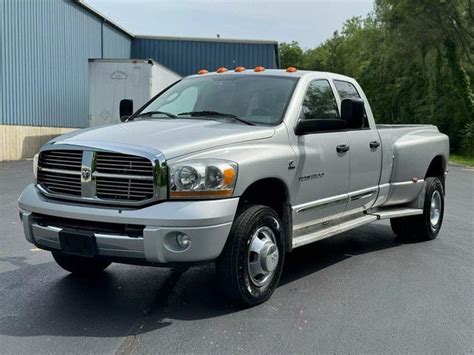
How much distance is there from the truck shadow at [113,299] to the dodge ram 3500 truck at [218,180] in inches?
11.6

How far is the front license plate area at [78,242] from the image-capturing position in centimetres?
423

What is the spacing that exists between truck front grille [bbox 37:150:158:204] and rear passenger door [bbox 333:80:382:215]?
2595 millimetres

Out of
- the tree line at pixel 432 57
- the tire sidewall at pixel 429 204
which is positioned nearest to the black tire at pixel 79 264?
the tire sidewall at pixel 429 204

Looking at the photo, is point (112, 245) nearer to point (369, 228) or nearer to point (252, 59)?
point (369, 228)

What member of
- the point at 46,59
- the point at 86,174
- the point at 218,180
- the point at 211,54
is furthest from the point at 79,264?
the point at 211,54

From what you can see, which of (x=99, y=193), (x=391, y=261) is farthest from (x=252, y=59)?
(x=99, y=193)

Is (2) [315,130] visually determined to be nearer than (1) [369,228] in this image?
Yes

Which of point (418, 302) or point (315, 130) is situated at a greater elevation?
point (315, 130)

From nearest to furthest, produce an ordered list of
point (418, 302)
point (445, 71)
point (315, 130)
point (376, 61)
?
point (418, 302)
point (315, 130)
point (445, 71)
point (376, 61)

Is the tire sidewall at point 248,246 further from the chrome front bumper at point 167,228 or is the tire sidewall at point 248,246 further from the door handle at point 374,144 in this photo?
the door handle at point 374,144

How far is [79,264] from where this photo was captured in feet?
18.0

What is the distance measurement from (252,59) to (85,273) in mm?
26214

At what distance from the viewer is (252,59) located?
1209 inches

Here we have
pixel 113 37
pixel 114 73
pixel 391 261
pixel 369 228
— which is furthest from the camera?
pixel 113 37
